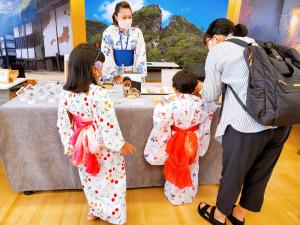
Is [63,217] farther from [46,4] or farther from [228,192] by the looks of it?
[46,4]

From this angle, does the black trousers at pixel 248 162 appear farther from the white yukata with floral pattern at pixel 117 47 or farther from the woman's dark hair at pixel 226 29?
the white yukata with floral pattern at pixel 117 47

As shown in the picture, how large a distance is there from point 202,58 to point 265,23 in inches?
43.1

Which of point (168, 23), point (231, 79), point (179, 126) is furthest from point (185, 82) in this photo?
point (168, 23)

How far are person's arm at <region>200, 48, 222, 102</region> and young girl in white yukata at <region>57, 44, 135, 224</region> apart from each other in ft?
1.81

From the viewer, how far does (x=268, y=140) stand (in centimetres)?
137

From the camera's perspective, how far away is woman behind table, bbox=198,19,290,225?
1.26 metres

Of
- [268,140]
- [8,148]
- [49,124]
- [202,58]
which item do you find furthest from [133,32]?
[202,58]

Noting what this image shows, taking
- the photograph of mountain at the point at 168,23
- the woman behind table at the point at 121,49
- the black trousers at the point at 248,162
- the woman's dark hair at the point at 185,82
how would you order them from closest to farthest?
1. the black trousers at the point at 248,162
2. the woman's dark hair at the point at 185,82
3. the woman behind table at the point at 121,49
4. the photograph of mountain at the point at 168,23

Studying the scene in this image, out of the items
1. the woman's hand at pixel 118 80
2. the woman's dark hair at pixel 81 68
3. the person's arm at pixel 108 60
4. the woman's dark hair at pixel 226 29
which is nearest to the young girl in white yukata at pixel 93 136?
the woman's dark hair at pixel 81 68

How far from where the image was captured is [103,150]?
154 centimetres

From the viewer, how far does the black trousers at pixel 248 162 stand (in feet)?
4.42

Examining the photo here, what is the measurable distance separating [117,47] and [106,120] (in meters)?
1.34

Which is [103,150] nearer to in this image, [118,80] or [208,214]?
[208,214]

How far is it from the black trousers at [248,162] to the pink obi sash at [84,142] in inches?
30.2
